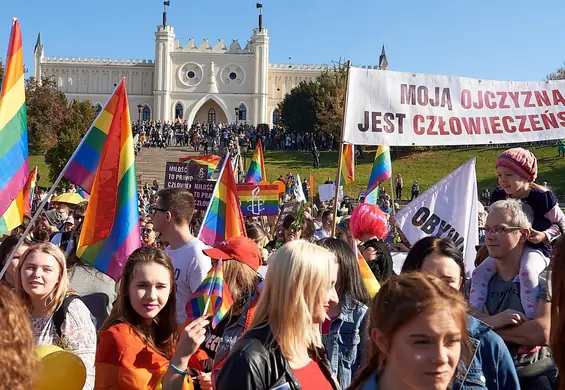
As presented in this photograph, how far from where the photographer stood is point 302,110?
58438 mm

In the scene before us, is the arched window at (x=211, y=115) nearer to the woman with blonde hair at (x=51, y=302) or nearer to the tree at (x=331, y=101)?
the tree at (x=331, y=101)

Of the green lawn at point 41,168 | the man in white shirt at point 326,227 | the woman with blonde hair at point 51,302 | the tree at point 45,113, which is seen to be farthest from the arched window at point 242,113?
the woman with blonde hair at point 51,302

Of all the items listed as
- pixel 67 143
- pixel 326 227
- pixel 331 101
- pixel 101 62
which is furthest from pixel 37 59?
pixel 326 227

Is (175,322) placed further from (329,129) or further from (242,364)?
(329,129)

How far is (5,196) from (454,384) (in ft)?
11.2

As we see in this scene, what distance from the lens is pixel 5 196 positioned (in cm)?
507

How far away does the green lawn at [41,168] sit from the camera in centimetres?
4004

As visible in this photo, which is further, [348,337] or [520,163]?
[520,163]

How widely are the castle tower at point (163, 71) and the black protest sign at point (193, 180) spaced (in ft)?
221

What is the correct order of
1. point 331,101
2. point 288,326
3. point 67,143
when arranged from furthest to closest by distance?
1. point 331,101
2. point 67,143
3. point 288,326

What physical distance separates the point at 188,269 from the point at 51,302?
3.78 feet

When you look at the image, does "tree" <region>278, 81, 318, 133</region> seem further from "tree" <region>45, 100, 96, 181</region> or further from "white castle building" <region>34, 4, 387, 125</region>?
"tree" <region>45, 100, 96, 181</region>

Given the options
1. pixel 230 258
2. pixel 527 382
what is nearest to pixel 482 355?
pixel 527 382

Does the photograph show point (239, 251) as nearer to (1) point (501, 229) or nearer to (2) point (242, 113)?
(1) point (501, 229)
